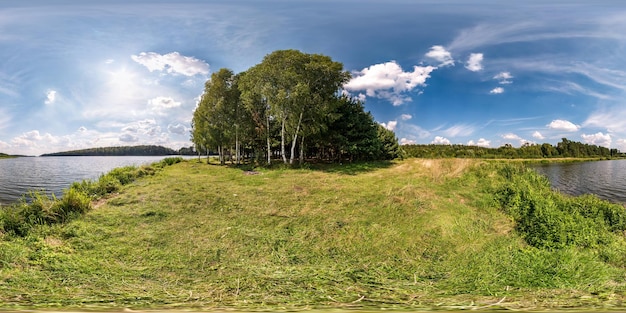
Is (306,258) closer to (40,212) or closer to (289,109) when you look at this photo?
(40,212)

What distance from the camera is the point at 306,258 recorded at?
15.2 ft

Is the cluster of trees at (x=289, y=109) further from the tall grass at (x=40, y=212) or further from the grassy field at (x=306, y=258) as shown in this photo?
the tall grass at (x=40, y=212)

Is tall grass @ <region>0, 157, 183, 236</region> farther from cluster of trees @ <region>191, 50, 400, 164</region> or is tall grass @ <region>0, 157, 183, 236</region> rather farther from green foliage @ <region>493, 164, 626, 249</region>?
cluster of trees @ <region>191, 50, 400, 164</region>

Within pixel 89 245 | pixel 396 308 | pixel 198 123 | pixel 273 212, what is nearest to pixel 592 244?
pixel 396 308

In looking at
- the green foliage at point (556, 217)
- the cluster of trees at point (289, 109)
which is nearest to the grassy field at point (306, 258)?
the green foliage at point (556, 217)

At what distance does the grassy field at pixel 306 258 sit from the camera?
2879 millimetres

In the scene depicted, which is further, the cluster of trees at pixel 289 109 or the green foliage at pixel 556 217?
the cluster of trees at pixel 289 109

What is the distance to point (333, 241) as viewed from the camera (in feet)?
17.7

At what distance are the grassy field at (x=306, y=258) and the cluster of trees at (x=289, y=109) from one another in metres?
12.2

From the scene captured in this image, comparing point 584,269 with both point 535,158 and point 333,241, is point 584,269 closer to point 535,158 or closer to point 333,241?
point 333,241

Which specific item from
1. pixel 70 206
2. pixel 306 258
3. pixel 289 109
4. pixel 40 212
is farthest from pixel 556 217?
pixel 289 109

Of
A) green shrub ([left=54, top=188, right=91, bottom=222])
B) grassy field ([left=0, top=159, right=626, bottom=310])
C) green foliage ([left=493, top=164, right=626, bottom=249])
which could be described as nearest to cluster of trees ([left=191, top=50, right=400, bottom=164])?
grassy field ([left=0, top=159, right=626, bottom=310])

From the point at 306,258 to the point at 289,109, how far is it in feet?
51.5

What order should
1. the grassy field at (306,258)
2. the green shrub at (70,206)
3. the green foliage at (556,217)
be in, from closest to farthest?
the grassy field at (306,258) < the green foliage at (556,217) < the green shrub at (70,206)
